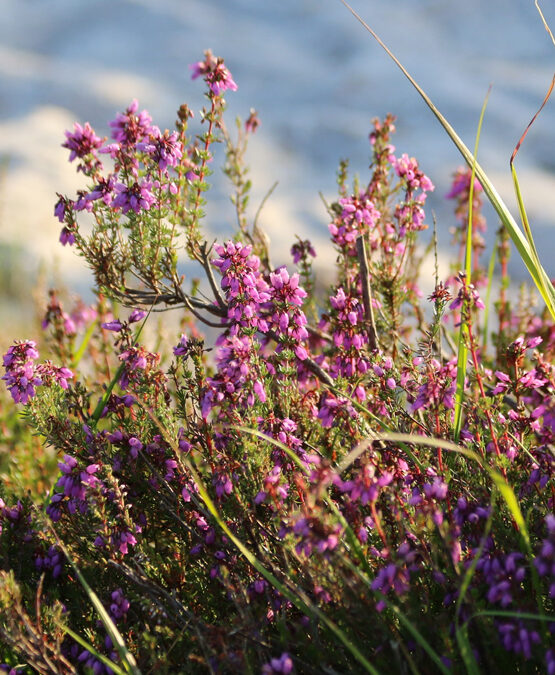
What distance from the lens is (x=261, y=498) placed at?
2031mm

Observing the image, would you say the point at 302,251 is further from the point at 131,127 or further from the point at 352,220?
the point at 131,127

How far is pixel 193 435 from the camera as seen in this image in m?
2.51

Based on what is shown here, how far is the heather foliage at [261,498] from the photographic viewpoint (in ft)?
5.74

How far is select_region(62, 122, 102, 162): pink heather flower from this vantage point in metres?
2.88

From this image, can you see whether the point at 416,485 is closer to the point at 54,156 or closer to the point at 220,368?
the point at 220,368

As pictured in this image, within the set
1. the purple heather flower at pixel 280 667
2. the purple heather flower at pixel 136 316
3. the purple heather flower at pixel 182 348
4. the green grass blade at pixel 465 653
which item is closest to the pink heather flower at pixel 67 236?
the purple heather flower at pixel 136 316

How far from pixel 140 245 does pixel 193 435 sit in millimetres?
849

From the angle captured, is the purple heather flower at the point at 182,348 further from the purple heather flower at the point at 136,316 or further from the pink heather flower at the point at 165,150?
the pink heather flower at the point at 165,150

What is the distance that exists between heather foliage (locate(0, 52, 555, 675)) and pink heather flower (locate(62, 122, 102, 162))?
0.01m

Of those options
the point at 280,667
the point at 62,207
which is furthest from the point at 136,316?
the point at 280,667

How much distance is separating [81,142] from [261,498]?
6.01 feet

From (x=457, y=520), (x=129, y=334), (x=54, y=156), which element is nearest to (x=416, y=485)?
(x=457, y=520)

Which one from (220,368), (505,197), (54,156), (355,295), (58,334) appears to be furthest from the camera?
(54,156)

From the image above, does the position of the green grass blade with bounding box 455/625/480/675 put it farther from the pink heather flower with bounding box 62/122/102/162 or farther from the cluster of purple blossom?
the pink heather flower with bounding box 62/122/102/162
